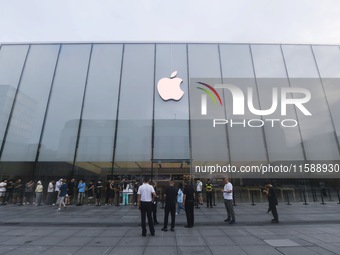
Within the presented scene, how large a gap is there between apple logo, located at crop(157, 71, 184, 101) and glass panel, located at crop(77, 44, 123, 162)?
11.3 feet

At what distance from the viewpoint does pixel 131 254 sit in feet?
15.0

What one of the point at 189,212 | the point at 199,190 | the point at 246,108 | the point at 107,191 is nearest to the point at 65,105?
the point at 107,191

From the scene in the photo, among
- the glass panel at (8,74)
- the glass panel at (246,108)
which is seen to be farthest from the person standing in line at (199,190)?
the glass panel at (8,74)

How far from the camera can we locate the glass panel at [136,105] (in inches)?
565

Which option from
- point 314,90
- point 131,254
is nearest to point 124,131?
point 131,254

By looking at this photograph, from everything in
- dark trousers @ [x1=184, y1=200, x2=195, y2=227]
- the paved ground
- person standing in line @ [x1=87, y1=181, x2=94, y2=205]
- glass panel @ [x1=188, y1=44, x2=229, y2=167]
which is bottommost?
the paved ground

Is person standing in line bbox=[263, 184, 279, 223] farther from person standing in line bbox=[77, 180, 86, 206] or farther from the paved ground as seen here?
person standing in line bbox=[77, 180, 86, 206]

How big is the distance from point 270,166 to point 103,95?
509 inches

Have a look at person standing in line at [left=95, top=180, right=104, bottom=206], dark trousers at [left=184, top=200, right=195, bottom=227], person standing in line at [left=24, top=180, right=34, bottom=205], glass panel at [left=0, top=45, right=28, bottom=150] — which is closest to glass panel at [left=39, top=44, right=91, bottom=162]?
person standing in line at [left=24, top=180, right=34, bottom=205]

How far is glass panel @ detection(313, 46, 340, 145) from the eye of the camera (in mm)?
15734

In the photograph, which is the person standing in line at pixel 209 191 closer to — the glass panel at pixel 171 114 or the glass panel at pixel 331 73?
the glass panel at pixel 171 114

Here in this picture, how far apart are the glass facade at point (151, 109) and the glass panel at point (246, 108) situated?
71 millimetres

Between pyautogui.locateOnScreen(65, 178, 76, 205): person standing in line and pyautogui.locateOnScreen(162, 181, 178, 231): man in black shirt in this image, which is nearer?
pyautogui.locateOnScreen(162, 181, 178, 231): man in black shirt

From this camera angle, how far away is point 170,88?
16.4 meters
